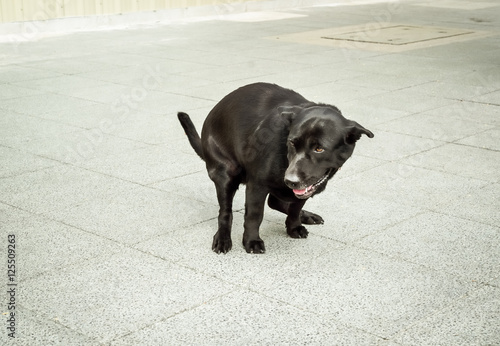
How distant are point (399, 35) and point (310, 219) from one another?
10089mm

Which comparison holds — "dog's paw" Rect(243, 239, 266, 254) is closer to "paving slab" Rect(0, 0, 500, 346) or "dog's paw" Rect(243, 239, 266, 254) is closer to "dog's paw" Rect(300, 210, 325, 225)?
"paving slab" Rect(0, 0, 500, 346)

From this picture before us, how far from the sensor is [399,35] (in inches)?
560

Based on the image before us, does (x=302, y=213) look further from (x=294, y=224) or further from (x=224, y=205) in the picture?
(x=224, y=205)

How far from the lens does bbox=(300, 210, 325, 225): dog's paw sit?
16.3ft

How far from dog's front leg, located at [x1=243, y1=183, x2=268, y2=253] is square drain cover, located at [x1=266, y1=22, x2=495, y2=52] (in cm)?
859

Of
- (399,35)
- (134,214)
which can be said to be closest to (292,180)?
(134,214)

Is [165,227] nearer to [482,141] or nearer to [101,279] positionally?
[101,279]

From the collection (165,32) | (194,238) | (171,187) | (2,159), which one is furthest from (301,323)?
(165,32)

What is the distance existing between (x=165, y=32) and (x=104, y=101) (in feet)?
20.6

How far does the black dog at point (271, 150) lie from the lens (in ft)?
12.9

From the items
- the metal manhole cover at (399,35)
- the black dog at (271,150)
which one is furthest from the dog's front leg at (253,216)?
the metal manhole cover at (399,35)

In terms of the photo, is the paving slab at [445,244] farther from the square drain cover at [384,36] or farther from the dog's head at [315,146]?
the square drain cover at [384,36]

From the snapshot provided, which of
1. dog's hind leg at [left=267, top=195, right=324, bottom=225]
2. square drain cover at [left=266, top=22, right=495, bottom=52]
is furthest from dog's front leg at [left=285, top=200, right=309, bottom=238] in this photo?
square drain cover at [left=266, top=22, right=495, bottom=52]

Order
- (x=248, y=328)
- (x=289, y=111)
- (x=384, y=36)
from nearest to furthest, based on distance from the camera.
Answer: (x=248, y=328), (x=289, y=111), (x=384, y=36)
